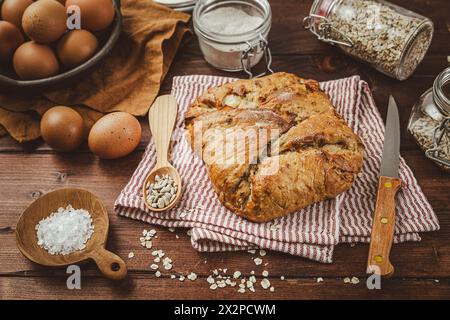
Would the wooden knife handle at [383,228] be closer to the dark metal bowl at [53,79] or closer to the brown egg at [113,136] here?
the brown egg at [113,136]

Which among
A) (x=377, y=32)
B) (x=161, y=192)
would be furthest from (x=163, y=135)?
(x=377, y=32)

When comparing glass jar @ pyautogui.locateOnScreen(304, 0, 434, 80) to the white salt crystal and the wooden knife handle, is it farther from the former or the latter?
the white salt crystal

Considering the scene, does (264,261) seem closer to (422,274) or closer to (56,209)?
(422,274)

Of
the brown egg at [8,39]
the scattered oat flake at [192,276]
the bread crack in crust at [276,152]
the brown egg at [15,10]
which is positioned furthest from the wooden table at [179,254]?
the brown egg at [15,10]

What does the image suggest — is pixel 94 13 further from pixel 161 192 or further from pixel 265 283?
pixel 265 283

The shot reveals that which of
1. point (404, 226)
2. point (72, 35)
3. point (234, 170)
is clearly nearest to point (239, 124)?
point (234, 170)

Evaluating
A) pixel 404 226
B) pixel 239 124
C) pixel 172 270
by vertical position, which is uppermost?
pixel 239 124
